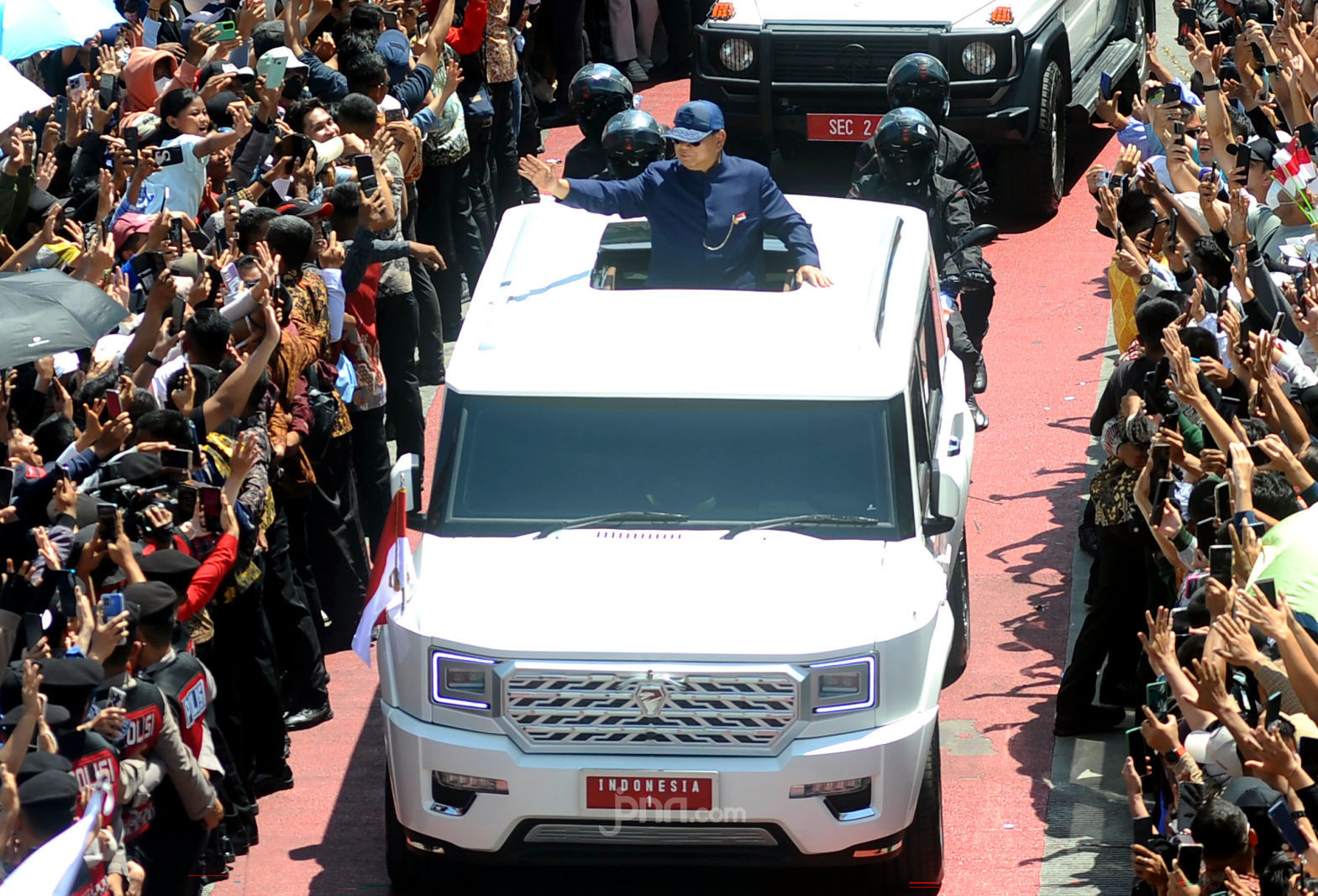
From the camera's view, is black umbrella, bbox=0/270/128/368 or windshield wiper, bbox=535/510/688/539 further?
windshield wiper, bbox=535/510/688/539

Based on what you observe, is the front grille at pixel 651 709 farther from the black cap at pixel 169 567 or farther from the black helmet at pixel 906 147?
the black helmet at pixel 906 147

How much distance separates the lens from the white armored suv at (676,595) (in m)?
7.12

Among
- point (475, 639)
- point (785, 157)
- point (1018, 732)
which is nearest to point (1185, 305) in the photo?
point (1018, 732)

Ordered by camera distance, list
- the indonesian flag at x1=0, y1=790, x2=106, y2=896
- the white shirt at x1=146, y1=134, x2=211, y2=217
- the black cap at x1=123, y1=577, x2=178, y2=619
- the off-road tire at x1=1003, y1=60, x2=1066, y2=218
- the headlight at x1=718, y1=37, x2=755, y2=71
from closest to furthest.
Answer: the indonesian flag at x1=0, y1=790, x2=106, y2=896
the black cap at x1=123, y1=577, x2=178, y2=619
the white shirt at x1=146, y1=134, x2=211, y2=217
the off-road tire at x1=1003, y1=60, x2=1066, y2=218
the headlight at x1=718, y1=37, x2=755, y2=71

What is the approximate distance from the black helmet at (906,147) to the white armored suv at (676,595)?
3229 mm

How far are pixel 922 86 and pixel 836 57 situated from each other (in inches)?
98.9

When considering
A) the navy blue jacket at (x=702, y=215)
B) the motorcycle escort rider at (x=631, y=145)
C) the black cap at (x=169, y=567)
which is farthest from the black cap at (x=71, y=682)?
the motorcycle escort rider at (x=631, y=145)

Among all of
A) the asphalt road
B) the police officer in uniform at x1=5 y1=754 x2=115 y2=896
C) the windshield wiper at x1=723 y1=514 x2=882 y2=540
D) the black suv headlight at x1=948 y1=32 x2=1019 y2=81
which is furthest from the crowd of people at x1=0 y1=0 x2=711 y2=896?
the black suv headlight at x1=948 y1=32 x2=1019 y2=81

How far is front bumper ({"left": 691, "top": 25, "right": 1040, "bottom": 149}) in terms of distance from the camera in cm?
1490

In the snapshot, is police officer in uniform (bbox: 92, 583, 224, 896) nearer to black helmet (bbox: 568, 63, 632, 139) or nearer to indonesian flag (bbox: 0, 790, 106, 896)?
indonesian flag (bbox: 0, 790, 106, 896)

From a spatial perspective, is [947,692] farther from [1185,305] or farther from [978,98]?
[978,98]

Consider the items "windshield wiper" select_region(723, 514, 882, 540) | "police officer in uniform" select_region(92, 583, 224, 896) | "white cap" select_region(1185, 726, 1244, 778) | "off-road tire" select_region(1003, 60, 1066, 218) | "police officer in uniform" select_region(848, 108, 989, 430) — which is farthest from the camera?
"off-road tire" select_region(1003, 60, 1066, 218)

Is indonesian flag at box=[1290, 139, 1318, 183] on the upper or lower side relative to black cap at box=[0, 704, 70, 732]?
lower

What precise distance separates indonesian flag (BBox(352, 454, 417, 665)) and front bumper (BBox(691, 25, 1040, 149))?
7.82 meters
